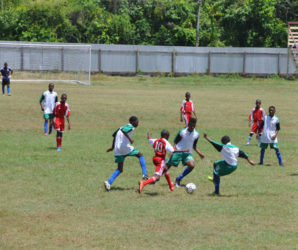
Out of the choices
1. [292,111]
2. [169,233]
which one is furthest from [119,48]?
[169,233]

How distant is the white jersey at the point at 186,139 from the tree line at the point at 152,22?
47755 mm

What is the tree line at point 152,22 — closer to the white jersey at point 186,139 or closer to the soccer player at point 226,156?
the white jersey at point 186,139

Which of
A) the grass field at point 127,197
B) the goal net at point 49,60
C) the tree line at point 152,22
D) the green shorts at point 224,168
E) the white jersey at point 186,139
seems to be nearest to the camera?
the grass field at point 127,197

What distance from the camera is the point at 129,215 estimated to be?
1143 cm

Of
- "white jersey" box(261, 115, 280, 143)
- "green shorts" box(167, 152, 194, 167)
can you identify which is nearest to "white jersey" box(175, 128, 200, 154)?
"green shorts" box(167, 152, 194, 167)

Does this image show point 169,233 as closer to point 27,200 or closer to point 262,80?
point 27,200

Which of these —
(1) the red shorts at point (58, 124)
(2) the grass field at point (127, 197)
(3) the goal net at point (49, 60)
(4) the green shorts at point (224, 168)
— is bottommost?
(2) the grass field at point (127, 197)

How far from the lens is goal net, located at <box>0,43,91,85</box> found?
5035 cm

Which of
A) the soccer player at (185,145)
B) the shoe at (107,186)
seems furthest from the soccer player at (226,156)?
the shoe at (107,186)

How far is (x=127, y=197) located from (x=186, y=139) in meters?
2.12

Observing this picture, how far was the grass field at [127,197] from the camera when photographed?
9.98 m

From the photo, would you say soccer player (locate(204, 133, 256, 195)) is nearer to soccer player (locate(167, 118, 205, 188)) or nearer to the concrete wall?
soccer player (locate(167, 118, 205, 188))

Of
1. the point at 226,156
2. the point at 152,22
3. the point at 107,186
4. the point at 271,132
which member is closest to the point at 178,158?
the point at 226,156

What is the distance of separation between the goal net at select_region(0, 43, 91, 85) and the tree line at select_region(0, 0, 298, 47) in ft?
25.6
